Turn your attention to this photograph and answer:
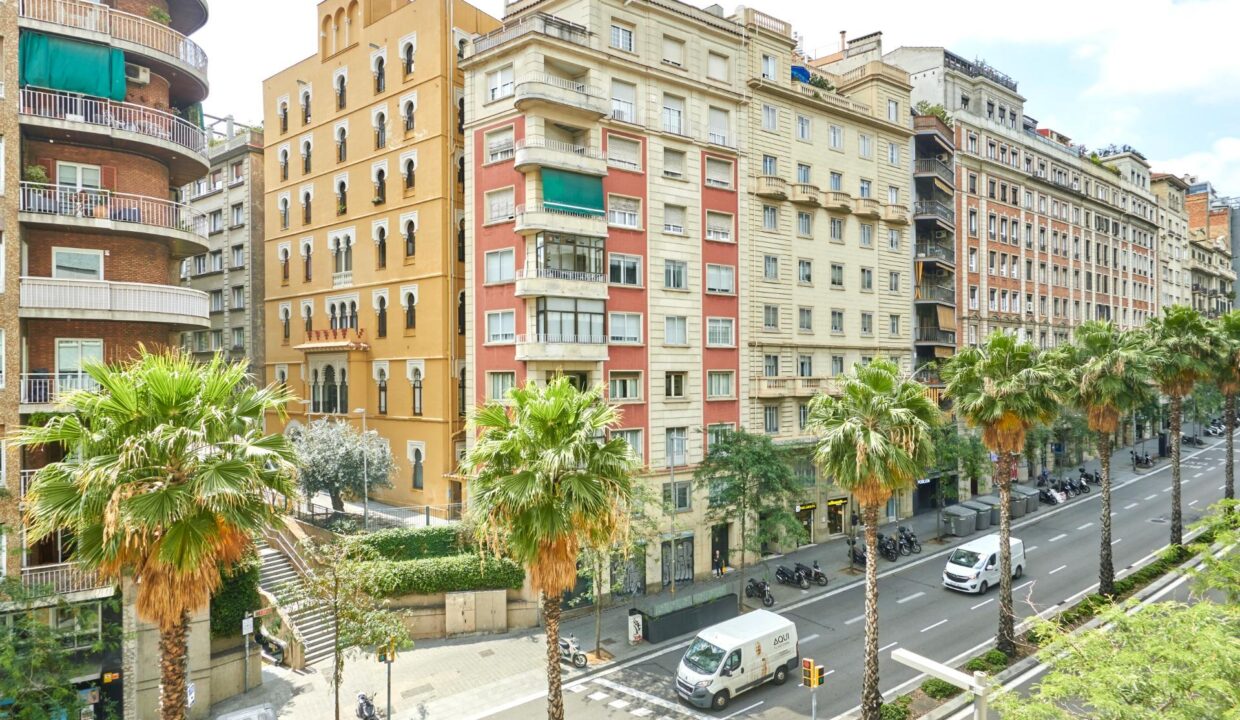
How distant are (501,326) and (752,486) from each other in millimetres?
A: 15304

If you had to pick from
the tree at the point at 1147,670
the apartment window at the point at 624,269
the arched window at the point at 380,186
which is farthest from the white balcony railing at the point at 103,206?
the tree at the point at 1147,670

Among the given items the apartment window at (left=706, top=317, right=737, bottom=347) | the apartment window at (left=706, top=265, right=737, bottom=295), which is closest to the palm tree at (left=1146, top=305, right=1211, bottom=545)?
the apartment window at (left=706, top=317, right=737, bottom=347)

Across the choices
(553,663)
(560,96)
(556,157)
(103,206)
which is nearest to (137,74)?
(103,206)

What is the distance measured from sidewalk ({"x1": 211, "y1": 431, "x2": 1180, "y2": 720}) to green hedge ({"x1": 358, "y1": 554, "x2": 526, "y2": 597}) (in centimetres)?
223

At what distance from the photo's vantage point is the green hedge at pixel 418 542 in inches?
1319

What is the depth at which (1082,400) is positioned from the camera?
33.0 m

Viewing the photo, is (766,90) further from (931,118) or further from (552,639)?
(552,639)

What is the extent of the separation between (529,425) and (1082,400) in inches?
1112

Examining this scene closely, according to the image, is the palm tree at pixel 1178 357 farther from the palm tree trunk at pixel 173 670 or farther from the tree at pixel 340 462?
the palm tree trunk at pixel 173 670

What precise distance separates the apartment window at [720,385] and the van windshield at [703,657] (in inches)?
703

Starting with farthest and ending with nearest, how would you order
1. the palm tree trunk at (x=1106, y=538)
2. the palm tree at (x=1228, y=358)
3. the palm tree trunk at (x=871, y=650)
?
the palm tree at (x=1228, y=358)
the palm tree trunk at (x=1106, y=538)
the palm tree trunk at (x=871, y=650)

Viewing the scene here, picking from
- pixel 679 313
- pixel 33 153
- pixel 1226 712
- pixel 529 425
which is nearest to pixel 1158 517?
pixel 679 313

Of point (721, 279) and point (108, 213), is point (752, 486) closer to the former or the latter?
point (721, 279)

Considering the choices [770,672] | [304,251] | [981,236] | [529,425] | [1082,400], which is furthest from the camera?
[981,236]
